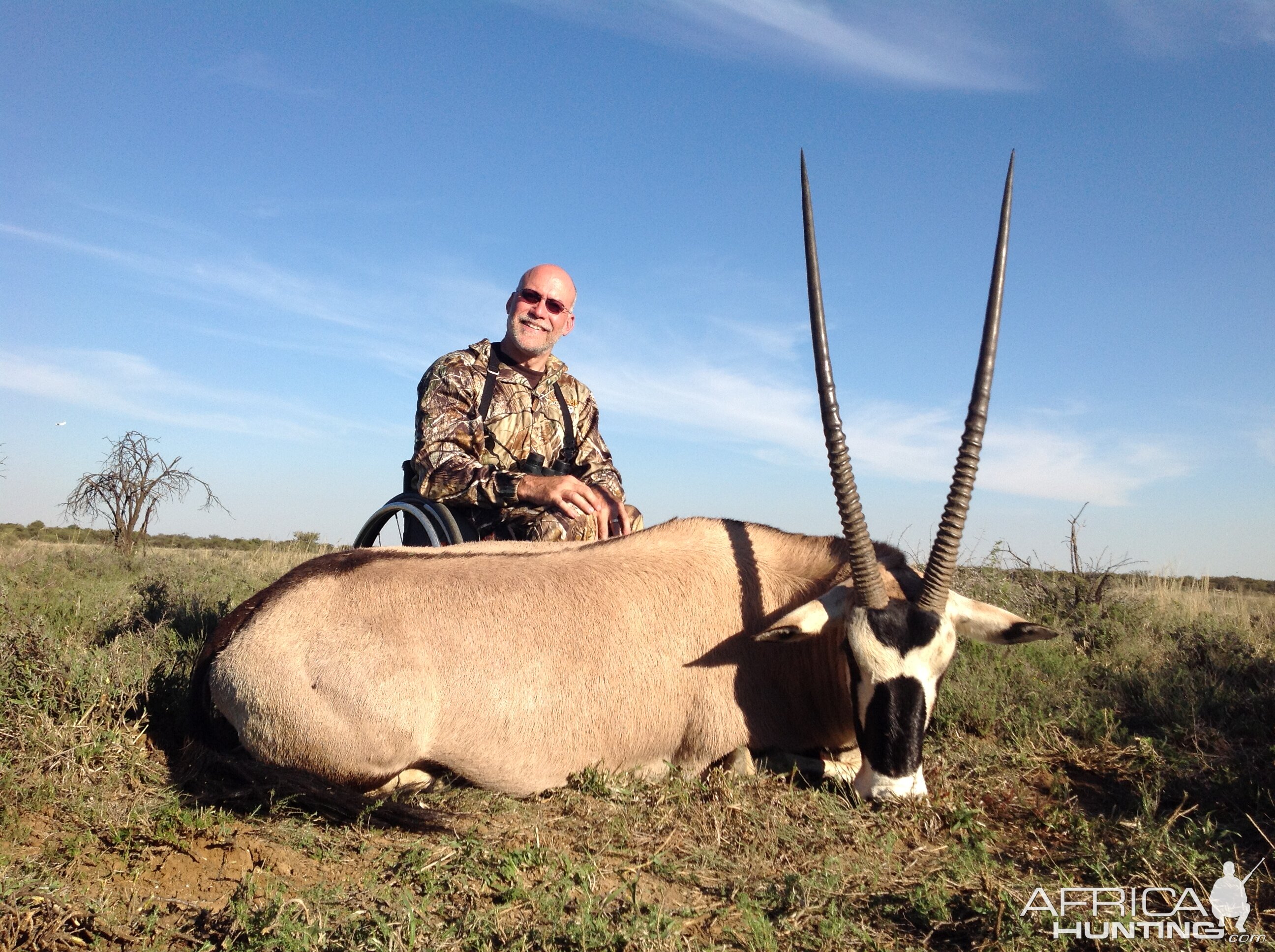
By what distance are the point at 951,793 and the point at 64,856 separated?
3.40 meters

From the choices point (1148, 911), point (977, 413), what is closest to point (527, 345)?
point (977, 413)

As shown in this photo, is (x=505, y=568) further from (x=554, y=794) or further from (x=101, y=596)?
(x=101, y=596)

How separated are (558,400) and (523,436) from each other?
463 millimetres

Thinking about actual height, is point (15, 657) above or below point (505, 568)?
below

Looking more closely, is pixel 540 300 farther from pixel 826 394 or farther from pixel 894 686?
pixel 894 686

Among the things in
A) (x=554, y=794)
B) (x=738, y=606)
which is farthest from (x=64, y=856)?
(x=738, y=606)

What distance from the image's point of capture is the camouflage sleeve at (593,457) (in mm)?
6914

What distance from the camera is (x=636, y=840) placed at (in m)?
3.34

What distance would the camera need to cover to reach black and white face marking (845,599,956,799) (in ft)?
11.7

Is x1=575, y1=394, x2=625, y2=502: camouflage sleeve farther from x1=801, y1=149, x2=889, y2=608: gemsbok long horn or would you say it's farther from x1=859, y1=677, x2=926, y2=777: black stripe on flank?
x1=859, y1=677, x2=926, y2=777: black stripe on flank

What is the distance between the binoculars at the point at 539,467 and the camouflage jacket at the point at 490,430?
0.20 ft

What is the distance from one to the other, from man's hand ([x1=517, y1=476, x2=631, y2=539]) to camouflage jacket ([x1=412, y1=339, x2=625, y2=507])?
19 centimetres

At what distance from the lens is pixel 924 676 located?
366cm

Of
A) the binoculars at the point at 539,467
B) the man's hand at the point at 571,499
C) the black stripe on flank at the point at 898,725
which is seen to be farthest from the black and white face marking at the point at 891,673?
the binoculars at the point at 539,467
